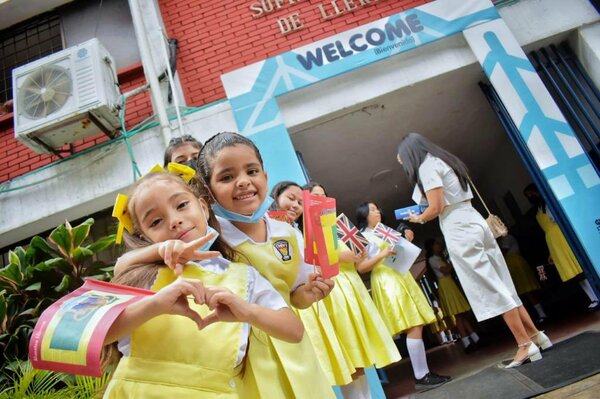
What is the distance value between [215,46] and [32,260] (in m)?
2.87

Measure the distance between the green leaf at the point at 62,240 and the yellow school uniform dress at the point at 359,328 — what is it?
2.19 m

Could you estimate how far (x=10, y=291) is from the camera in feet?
10.0

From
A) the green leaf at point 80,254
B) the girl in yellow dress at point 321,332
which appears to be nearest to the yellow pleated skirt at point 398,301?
the girl in yellow dress at point 321,332

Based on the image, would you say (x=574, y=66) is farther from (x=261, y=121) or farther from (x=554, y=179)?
(x=261, y=121)

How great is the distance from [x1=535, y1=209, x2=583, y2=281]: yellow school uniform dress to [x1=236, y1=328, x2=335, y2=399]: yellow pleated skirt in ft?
12.6

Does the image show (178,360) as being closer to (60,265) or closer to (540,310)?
(60,265)

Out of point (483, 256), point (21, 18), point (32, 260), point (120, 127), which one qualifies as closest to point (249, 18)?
point (120, 127)

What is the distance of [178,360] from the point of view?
2.73ft

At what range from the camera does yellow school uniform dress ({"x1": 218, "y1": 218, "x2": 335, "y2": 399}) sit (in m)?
0.96

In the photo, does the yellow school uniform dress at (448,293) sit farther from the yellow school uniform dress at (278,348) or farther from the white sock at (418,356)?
the yellow school uniform dress at (278,348)

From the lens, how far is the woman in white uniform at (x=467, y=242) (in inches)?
93.4

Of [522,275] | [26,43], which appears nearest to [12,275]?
[26,43]

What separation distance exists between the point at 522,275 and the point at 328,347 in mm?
4148

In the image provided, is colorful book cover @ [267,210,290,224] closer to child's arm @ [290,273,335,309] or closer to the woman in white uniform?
child's arm @ [290,273,335,309]
